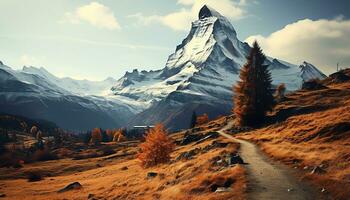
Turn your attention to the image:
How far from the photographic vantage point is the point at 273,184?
33.2 meters

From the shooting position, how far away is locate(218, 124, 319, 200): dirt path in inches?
1168

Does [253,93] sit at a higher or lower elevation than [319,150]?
higher

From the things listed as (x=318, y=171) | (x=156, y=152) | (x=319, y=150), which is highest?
(x=319, y=150)

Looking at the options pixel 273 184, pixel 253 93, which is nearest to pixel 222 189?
pixel 273 184

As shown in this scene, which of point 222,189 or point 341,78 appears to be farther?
point 341,78

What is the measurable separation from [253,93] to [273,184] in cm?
5729

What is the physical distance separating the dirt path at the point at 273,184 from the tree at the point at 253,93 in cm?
4559

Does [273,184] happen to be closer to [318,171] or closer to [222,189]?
[222,189]

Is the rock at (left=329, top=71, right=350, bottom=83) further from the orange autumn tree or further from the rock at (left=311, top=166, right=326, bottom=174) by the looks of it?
the rock at (left=311, top=166, right=326, bottom=174)

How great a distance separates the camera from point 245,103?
9006 cm

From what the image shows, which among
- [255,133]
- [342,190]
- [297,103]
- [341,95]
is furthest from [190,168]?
[341,95]

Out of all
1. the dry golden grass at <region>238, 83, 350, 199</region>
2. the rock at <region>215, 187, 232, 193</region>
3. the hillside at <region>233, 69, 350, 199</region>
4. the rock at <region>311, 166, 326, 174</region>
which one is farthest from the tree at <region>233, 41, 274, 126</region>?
the rock at <region>215, 187, 232, 193</region>

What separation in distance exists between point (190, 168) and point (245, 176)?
532 inches

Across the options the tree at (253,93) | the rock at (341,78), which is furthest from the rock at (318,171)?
the rock at (341,78)
